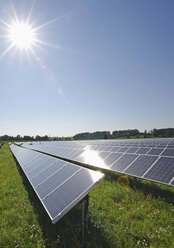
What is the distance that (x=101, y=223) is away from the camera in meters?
4.05

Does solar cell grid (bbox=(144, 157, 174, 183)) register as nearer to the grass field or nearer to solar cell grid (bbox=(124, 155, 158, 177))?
solar cell grid (bbox=(124, 155, 158, 177))

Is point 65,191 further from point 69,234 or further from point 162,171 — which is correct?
point 162,171

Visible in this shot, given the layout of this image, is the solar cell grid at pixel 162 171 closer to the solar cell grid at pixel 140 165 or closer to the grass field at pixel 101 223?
the solar cell grid at pixel 140 165

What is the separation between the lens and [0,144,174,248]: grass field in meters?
3.38

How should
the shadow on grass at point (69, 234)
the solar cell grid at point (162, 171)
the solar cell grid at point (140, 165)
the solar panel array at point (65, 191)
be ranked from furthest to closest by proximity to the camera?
the solar cell grid at point (140, 165) < the solar cell grid at point (162, 171) < the shadow on grass at point (69, 234) < the solar panel array at point (65, 191)

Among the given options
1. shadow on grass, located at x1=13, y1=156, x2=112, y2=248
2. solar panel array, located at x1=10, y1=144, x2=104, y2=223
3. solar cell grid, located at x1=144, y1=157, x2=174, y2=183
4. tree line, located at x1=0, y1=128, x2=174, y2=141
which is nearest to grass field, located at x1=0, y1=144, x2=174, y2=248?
shadow on grass, located at x1=13, y1=156, x2=112, y2=248

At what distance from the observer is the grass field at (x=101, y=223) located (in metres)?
3.38

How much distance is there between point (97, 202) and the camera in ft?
17.3

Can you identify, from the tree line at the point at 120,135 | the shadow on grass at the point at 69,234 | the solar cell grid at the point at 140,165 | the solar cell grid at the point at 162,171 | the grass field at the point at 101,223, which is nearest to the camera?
the shadow on grass at the point at 69,234

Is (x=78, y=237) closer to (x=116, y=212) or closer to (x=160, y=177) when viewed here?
(x=116, y=212)

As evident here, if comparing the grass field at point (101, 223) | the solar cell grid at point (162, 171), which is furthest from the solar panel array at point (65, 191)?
the solar cell grid at point (162, 171)

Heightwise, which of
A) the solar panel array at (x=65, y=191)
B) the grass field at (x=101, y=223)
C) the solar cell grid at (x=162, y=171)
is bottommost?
the grass field at (x=101, y=223)

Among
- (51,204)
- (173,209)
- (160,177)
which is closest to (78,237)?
(51,204)

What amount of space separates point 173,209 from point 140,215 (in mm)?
1274
